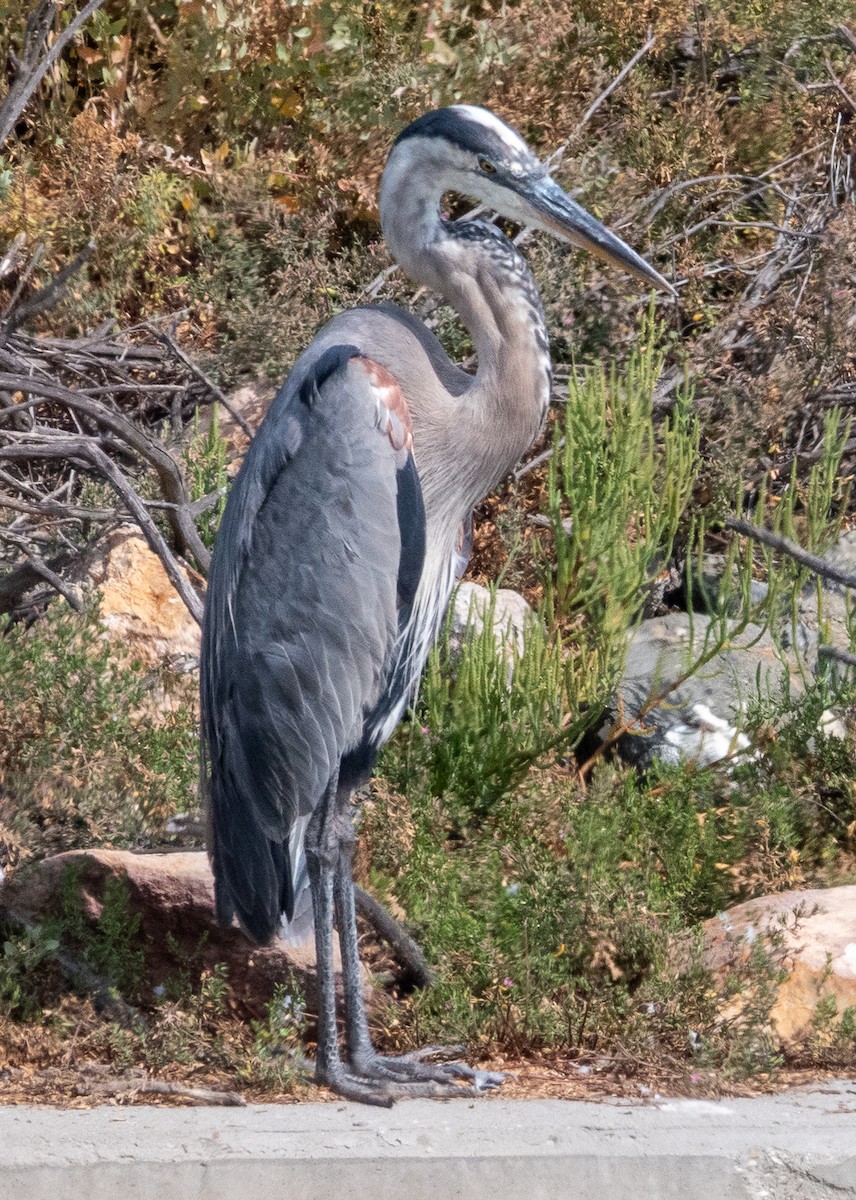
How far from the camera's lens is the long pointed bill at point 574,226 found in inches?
140

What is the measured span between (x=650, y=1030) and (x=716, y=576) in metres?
2.85

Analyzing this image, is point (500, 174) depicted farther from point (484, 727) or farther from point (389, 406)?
point (484, 727)

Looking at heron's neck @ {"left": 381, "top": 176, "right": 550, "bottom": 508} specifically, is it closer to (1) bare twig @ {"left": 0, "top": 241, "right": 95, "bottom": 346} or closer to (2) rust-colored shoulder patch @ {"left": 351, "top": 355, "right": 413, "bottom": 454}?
(2) rust-colored shoulder patch @ {"left": 351, "top": 355, "right": 413, "bottom": 454}

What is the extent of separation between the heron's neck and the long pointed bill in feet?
0.41

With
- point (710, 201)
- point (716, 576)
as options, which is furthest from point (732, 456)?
point (710, 201)

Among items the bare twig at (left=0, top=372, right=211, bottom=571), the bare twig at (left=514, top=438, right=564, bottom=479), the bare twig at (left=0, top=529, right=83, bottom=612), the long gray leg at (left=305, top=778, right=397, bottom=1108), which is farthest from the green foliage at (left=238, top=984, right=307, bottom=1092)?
the bare twig at (left=514, top=438, right=564, bottom=479)

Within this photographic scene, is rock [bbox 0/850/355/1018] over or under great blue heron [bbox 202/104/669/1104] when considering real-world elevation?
under

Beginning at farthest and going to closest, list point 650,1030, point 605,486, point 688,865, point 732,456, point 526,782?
point 732,456 → point 605,486 → point 526,782 → point 688,865 → point 650,1030

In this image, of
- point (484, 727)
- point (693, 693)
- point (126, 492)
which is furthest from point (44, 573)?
point (693, 693)

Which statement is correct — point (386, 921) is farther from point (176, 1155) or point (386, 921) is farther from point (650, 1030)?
point (176, 1155)

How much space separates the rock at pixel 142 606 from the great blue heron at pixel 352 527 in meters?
1.51

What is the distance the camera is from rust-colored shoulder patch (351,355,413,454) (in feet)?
11.4

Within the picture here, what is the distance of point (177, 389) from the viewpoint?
5695 mm

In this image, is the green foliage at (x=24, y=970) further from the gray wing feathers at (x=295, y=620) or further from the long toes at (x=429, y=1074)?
the long toes at (x=429, y=1074)
